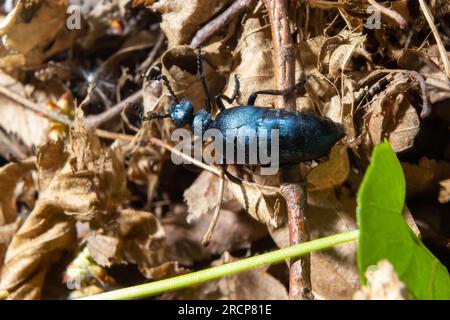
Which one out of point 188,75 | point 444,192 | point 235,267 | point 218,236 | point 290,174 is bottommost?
point 218,236

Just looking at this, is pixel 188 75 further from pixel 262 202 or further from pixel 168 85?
pixel 262 202

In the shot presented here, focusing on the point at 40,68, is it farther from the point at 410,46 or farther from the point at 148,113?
the point at 410,46

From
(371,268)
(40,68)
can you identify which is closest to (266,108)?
(371,268)

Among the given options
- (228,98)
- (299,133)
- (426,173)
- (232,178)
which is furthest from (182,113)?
(426,173)

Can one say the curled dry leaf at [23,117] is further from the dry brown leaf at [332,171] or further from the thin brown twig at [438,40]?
the thin brown twig at [438,40]

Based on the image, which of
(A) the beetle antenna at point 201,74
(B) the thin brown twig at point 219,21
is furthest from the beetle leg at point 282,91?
(B) the thin brown twig at point 219,21

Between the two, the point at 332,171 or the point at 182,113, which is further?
the point at 182,113
